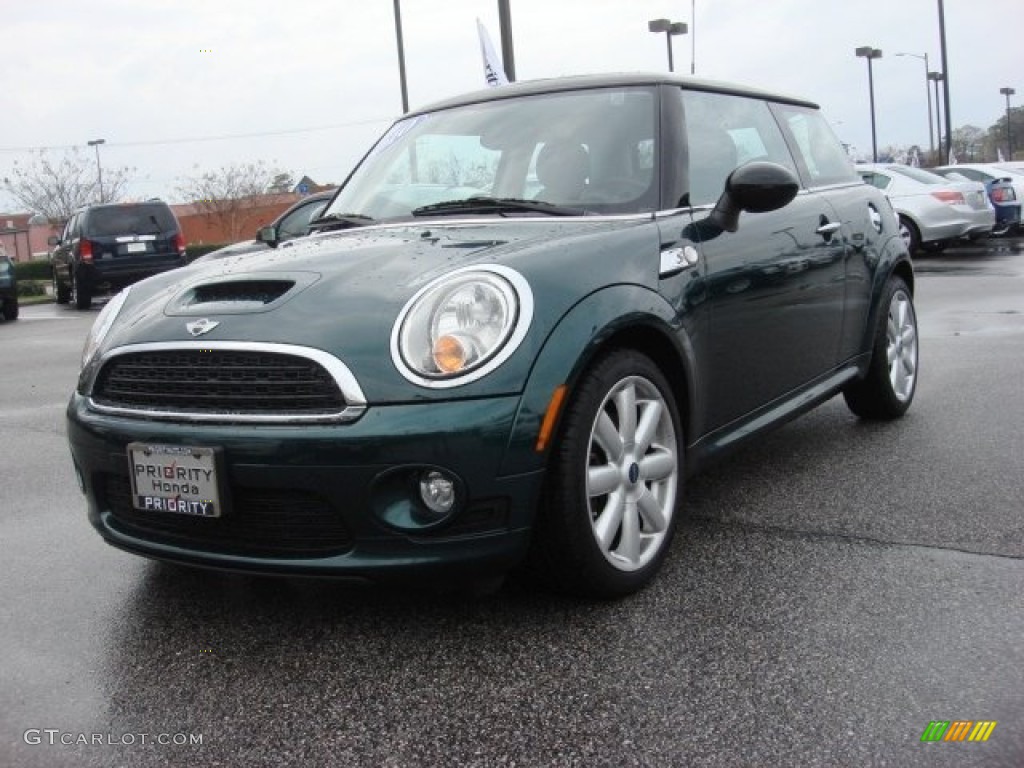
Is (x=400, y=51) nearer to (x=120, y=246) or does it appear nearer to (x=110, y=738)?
(x=120, y=246)

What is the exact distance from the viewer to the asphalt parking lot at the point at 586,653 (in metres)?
2.28

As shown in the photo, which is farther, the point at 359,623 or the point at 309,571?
the point at 359,623

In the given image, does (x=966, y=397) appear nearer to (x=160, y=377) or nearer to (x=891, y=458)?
(x=891, y=458)

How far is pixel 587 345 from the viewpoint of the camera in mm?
2781

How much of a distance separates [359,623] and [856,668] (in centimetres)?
131

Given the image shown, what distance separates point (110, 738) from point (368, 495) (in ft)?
2.56

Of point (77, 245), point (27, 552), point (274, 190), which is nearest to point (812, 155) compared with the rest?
point (27, 552)

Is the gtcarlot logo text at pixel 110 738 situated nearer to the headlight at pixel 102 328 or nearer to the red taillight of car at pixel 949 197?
the headlight at pixel 102 328

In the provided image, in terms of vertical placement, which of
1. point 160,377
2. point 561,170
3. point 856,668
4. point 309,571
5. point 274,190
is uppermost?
point 274,190

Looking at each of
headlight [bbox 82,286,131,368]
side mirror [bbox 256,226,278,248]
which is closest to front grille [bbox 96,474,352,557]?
headlight [bbox 82,286,131,368]

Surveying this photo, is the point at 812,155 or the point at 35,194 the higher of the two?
the point at 35,194

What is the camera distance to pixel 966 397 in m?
5.79

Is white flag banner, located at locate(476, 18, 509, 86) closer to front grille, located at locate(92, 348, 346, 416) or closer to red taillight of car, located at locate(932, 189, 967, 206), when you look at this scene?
red taillight of car, located at locate(932, 189, 967, 206)

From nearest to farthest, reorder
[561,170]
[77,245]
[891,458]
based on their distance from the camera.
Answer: [561,170] → [891,458] → [77,245]
